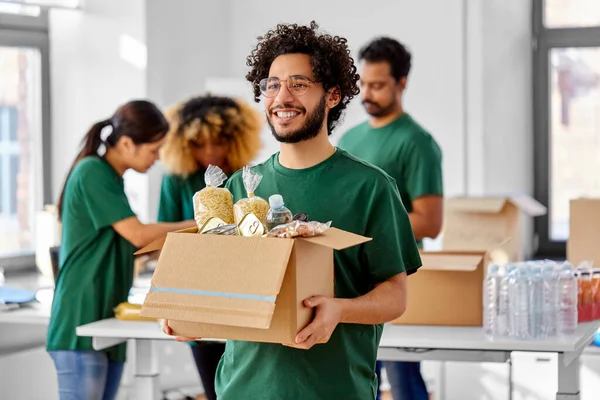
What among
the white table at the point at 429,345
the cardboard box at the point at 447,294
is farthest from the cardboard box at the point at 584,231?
the cardboard box at the point at 447,294

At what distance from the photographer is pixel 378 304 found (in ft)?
5.82

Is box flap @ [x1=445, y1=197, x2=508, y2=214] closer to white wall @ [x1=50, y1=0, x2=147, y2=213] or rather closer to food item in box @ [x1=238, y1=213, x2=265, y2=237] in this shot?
white wall @ [x1=50, y1=0, x2=147, y2=213]

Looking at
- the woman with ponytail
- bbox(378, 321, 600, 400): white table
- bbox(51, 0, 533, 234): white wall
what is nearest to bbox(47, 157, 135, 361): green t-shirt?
the woman with ponytail

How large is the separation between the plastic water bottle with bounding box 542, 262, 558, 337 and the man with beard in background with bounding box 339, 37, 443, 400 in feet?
2.02

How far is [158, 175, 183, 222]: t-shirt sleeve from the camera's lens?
3359mm

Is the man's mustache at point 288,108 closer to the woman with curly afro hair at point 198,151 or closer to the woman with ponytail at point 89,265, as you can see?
the woman with ponytail at point 89,265

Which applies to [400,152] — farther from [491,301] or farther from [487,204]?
[487,204]

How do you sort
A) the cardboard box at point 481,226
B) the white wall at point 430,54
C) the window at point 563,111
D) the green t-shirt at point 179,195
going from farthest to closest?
the window at point 563,111 < the white wall at point 430,54 < the cardboard box at point 481,226 < the green t-shirt at point 179,195

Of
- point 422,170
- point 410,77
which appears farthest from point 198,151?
point 410,77

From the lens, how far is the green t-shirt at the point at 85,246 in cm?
293

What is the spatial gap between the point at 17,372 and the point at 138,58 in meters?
1.58

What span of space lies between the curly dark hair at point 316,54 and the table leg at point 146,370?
1.42m

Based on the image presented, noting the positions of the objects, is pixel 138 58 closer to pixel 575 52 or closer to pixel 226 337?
pixel 575 52

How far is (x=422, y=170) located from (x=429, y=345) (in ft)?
2.56
